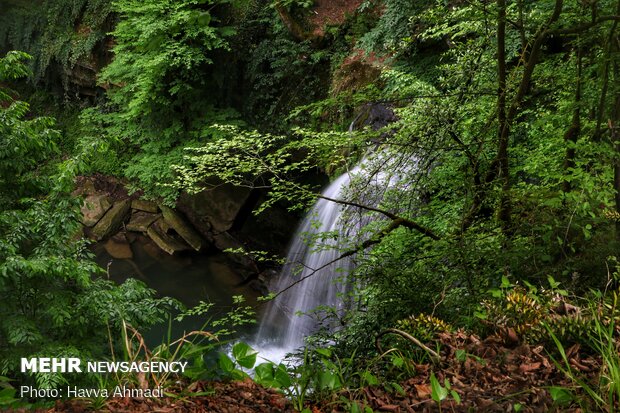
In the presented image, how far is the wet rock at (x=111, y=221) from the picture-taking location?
12.1 m

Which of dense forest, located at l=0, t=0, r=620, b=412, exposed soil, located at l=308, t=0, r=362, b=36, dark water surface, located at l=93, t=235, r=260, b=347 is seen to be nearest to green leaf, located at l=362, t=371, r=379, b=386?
dense forest, located at l=0, t=0, r=620, b=412

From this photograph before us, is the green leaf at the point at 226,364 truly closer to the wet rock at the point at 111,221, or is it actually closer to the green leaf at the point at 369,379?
the green leaf at the point at 369,379

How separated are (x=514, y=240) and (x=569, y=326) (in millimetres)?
1149

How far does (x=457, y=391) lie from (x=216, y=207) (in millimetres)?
9736

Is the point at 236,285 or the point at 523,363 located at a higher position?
the point at 523,363

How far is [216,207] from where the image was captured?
37.4ft

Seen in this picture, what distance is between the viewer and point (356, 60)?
10.5 metres

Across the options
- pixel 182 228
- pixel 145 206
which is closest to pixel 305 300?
pixel 182 228

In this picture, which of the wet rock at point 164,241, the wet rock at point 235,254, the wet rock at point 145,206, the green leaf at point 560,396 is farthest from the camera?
the wet rock at point 145,206

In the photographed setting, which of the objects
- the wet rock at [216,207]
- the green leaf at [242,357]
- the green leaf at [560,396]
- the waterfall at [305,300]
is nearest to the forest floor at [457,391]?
the green leaf at [560,396]

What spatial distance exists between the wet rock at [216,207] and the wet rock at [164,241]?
58 centimetres

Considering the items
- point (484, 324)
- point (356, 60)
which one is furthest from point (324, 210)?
point (484, 324)

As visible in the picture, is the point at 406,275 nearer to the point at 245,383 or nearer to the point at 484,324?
the point at 484,324

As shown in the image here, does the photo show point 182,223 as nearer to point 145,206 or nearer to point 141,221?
point 141,221
